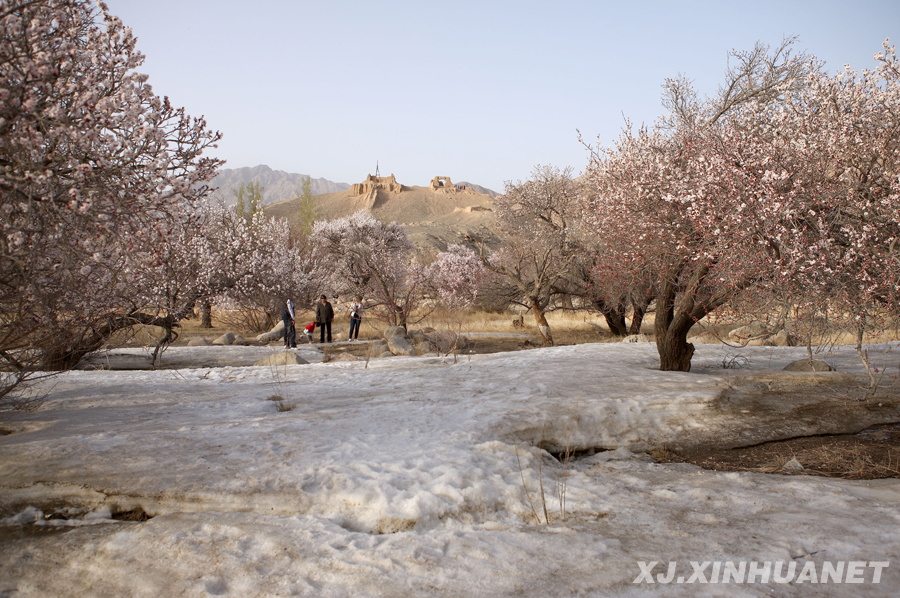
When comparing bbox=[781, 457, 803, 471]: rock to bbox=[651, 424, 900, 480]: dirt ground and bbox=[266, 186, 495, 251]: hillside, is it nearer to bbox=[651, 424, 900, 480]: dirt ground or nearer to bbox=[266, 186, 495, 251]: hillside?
bbox=[651, 424, 900, 480]: dirt ground

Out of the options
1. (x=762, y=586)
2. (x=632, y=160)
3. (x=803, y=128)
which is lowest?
(x=762, y=586)

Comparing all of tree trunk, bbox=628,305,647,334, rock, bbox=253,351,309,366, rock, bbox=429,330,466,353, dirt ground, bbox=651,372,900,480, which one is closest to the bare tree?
tree trunk, bbox=628,305,647,334

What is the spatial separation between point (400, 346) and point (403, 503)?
37.4 ft

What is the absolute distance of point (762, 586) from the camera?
3.24 metres

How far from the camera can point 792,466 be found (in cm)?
549

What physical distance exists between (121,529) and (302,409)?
309 centimetres

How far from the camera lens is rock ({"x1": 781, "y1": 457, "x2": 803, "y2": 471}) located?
17.8ft

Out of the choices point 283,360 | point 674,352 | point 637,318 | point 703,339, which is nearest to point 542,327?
point 637,318

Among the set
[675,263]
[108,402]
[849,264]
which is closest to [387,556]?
[108,402]

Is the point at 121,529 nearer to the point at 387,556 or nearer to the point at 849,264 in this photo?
the point at 387,556

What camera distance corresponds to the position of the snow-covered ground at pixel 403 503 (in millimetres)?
3436

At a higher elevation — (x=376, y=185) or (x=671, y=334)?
(x=376, y=185)

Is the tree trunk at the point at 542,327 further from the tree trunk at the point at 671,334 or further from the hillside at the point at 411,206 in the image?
the hillside at the point at 411,206

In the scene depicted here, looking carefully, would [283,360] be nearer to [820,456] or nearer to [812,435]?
[812,435]
